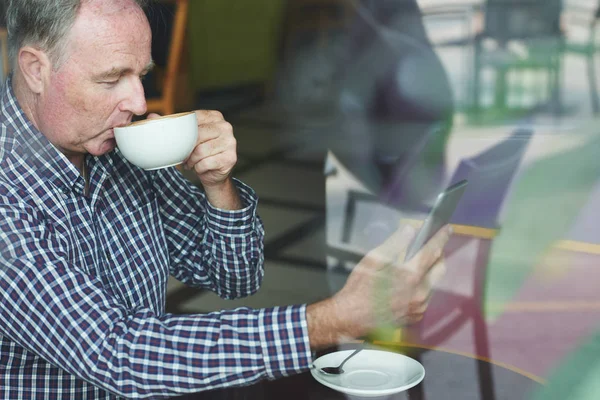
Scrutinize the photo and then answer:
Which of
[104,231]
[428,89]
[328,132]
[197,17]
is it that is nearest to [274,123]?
[328,132]

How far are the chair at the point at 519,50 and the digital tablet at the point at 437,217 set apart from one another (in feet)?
11.9

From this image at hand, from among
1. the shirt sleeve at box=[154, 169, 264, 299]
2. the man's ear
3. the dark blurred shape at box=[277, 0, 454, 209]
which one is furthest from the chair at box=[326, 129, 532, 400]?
the man's ear

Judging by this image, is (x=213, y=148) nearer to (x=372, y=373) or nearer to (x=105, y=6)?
(x=105, y=6)

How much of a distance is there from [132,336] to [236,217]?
375mm

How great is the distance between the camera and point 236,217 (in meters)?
1.11

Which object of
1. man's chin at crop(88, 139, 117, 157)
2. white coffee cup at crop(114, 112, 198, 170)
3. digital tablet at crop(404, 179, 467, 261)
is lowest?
digital tablet at crop(404, 179, 467, 261)

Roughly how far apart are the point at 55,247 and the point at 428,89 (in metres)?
3.28

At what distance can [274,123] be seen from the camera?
5453mm

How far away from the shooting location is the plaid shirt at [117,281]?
76cm

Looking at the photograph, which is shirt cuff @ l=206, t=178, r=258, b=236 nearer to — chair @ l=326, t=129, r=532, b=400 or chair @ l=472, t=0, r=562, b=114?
chair @ l=326, t=129, r=532, b=400

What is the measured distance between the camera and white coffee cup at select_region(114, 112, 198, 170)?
2.93 ft

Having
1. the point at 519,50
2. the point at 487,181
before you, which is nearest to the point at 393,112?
the point at 519,50

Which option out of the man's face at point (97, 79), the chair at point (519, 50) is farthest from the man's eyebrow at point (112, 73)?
the chair at point (519, 50)

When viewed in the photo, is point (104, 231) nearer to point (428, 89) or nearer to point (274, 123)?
point (428, 89)
